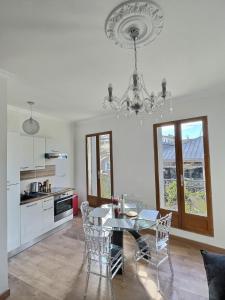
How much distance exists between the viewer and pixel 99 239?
2191 millimetres

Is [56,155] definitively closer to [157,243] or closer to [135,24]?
[157,243]

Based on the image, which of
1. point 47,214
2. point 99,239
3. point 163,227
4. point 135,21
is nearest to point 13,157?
point 47,214

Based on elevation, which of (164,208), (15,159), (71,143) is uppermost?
(71,143)

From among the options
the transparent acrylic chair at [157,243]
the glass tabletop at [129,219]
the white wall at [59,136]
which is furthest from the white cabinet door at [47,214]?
the transparent acrylic chair at [157,243]

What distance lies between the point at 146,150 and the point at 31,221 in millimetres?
2716

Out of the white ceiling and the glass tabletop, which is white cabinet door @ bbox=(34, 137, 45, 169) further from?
the glass tabletop

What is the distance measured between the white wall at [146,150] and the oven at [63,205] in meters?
0.79

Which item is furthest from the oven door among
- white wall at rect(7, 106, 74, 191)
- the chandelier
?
the chandelier

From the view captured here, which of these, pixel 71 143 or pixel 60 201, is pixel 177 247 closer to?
pixel 60 201

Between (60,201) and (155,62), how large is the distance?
3.51m

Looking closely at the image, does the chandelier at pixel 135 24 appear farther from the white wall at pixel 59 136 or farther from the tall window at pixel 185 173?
the white wall at pixel 59 136

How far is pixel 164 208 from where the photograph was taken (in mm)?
3812

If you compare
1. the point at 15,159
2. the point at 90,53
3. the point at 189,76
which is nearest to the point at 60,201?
the point at 15,159

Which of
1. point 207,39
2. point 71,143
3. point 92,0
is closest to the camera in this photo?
point 92,0
